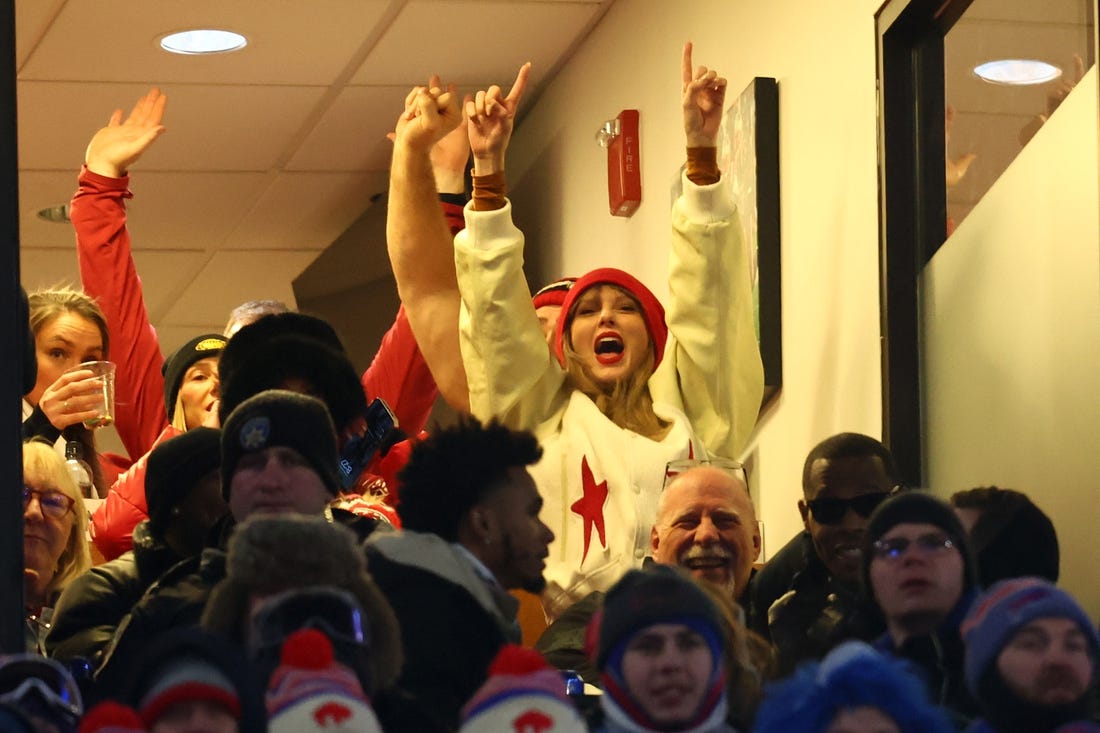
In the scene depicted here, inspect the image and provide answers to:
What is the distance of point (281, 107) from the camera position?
254 inches

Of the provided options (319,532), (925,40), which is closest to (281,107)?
(925,40)

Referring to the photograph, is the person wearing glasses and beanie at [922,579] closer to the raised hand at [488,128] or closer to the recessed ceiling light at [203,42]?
the raised hand at [488,128]

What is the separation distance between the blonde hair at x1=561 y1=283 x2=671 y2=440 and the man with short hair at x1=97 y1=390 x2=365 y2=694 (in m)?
1.16

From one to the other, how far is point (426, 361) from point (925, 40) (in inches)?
48.3

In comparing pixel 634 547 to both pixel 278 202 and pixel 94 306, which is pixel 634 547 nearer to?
pixel 94 306

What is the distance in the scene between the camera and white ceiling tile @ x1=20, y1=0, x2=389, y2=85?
223 inches

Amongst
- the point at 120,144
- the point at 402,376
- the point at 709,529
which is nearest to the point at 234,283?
the point at 120,144

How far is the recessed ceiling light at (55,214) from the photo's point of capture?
7.40 meters

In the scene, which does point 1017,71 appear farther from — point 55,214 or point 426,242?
point 55,214

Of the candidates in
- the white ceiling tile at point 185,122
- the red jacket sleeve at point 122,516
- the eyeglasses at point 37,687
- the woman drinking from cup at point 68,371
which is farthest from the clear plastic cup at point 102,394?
the white ceiling tile at point 185,122

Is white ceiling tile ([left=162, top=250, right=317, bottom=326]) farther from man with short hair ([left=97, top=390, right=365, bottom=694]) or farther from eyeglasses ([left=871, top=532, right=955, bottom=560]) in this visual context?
eyeglasses ([left=871, top=532, right=955, bottom=560])

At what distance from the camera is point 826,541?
3.28 meters

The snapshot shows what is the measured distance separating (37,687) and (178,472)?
903 millimetres

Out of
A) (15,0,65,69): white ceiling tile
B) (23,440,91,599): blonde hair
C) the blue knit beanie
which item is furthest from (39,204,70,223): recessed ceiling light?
→ the blue knit beanie
